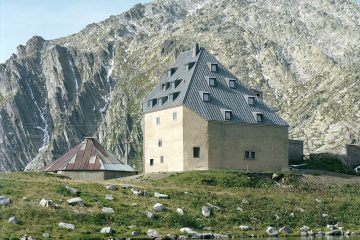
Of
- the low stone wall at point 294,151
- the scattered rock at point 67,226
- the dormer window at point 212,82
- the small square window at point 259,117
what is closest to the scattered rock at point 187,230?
the scattered rock at point 67,226

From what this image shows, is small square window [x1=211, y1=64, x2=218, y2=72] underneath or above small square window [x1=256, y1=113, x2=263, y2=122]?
above

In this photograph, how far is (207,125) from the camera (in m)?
86.9

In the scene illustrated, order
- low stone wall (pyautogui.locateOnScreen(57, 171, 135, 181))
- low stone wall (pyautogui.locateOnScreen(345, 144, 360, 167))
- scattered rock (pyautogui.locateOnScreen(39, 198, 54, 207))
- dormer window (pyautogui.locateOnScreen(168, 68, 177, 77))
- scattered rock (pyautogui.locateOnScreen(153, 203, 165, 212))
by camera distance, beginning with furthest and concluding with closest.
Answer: low stone wall (pyautogui.locateOnScreen(345, 144, 360, 167)) → dormer window (pyautogui.locateOnScreen(168, 68, 177, 77)) → low stone wall (pyautogui.locateOnScreen(57, 171, 135, 181)) → scattered rock (pyautogui.locateOnScreen(153, 203, 165, 212)) → scattered rock (pyautogui.locateOnScreen(39, 198, 54, 207))

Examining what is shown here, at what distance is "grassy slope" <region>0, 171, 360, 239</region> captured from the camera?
173 ft

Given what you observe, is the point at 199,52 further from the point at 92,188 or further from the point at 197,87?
the point at 92,188

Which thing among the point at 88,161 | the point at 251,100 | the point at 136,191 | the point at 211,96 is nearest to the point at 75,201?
the point at 136,191

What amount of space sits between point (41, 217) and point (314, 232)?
75.9ft

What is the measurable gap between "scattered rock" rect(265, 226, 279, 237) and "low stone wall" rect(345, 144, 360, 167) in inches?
2273

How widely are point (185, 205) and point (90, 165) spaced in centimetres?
3082

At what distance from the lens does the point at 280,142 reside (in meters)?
93.1

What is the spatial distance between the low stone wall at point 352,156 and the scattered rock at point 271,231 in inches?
2273

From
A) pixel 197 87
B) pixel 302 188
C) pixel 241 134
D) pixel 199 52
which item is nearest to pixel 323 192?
pixel 302 188

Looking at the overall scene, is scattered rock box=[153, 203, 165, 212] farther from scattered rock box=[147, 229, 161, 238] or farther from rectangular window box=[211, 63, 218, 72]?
rectangular window box=[211, 63, 218, 72]

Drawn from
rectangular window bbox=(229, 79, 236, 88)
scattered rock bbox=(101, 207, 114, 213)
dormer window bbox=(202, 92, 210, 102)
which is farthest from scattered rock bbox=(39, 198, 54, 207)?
rectangular window bbox=(229, 79, 236, 88)
